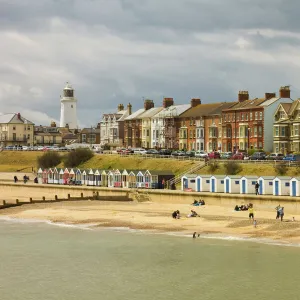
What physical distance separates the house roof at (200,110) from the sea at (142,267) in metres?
67.2

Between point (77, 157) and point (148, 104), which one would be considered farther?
point (148, 104)

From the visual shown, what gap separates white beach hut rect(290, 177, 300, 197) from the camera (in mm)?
62125

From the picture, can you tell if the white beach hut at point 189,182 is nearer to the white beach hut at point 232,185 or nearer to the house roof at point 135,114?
the white beach hut at point 232,185

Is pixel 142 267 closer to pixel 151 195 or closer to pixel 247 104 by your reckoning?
pixel 151 195

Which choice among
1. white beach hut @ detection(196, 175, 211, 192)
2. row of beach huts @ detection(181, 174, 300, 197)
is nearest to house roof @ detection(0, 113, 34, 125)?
row of beach huts @ detection(181, 174, 300, 197)

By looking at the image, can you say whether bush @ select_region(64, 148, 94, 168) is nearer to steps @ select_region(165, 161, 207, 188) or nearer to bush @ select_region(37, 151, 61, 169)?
bush @ select_region(37, 151, 61, 169)

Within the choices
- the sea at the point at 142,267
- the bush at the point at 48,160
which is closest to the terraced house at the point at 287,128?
the bush at the point at 48,160

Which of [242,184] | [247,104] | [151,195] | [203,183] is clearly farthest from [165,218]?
[247,104]

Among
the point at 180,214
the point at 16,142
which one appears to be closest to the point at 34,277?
the point at 180,214

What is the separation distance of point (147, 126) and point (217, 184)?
6580 centimetres

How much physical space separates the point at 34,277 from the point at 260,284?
40.3 feet

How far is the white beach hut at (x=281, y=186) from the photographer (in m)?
63.1

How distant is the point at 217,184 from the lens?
68938 mm

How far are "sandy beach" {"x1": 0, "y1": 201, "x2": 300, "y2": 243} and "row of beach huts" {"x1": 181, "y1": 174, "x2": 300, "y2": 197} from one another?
345 cm
